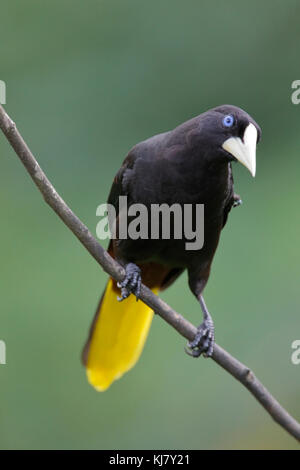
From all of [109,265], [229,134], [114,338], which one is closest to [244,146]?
[229,134]

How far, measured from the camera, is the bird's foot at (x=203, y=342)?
3.23 meters

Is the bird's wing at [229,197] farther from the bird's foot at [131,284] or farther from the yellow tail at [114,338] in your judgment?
the yellow tail at [114,338]

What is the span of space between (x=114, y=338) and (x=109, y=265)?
1.11 metres

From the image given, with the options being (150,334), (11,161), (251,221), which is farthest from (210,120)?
(11,161)

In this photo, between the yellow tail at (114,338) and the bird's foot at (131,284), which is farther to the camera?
the yellow tail at (114,338)

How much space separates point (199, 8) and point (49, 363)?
2458 millimetres

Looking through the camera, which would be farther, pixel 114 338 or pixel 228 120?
pixel 114 338

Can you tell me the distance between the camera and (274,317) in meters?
4.04

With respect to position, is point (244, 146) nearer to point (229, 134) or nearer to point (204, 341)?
point (229, 134)

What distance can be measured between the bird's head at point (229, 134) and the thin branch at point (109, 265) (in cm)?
63

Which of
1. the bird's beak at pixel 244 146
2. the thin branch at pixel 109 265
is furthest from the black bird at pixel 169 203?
the thin branch at pixel 109 265

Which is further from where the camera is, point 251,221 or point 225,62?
point 225,62

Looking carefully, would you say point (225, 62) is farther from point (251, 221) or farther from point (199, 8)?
point (251, 221)

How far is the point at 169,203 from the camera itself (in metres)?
3.04
